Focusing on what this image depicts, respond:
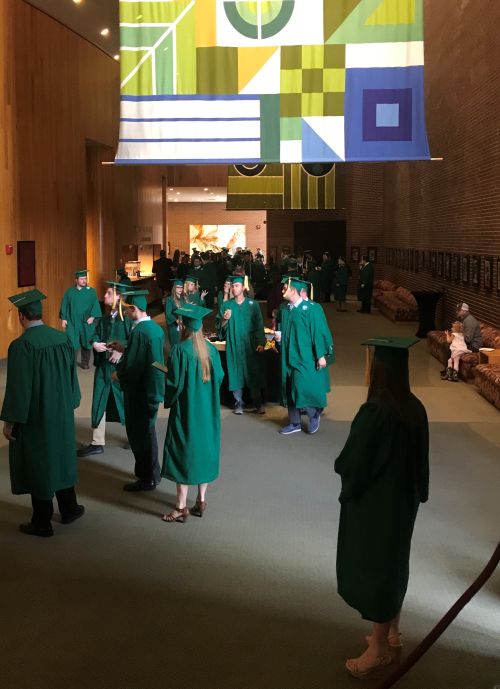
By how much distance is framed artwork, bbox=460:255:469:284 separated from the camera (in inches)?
613

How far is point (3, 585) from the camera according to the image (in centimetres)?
521

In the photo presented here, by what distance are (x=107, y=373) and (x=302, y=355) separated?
2.31 metres

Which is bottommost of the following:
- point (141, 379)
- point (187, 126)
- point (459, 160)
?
point (141, 379)

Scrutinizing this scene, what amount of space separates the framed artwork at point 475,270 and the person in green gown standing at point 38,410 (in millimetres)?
10300

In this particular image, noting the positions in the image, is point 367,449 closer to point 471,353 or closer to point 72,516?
point 72,516

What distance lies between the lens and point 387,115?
30.7ft

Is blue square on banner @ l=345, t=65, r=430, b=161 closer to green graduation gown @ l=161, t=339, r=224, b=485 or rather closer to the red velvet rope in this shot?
green graduation gown @ l=161, t=339, r=224, b=485

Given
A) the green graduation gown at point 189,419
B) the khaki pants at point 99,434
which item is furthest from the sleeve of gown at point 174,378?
the khaki pants at point 99,434

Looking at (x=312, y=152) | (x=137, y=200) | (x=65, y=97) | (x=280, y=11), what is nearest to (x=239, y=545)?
(x=312, y=152)

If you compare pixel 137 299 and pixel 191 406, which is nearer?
pixel 191 406

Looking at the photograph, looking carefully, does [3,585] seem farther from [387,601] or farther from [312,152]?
[312,152]

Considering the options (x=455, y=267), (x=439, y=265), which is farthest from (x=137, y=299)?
(x=439, y=265)

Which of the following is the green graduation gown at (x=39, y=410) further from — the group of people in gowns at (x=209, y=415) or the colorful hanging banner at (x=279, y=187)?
the colorful hanging banner at (x=279, y=187)

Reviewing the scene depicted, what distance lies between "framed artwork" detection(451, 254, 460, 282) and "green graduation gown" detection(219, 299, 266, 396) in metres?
7.53
